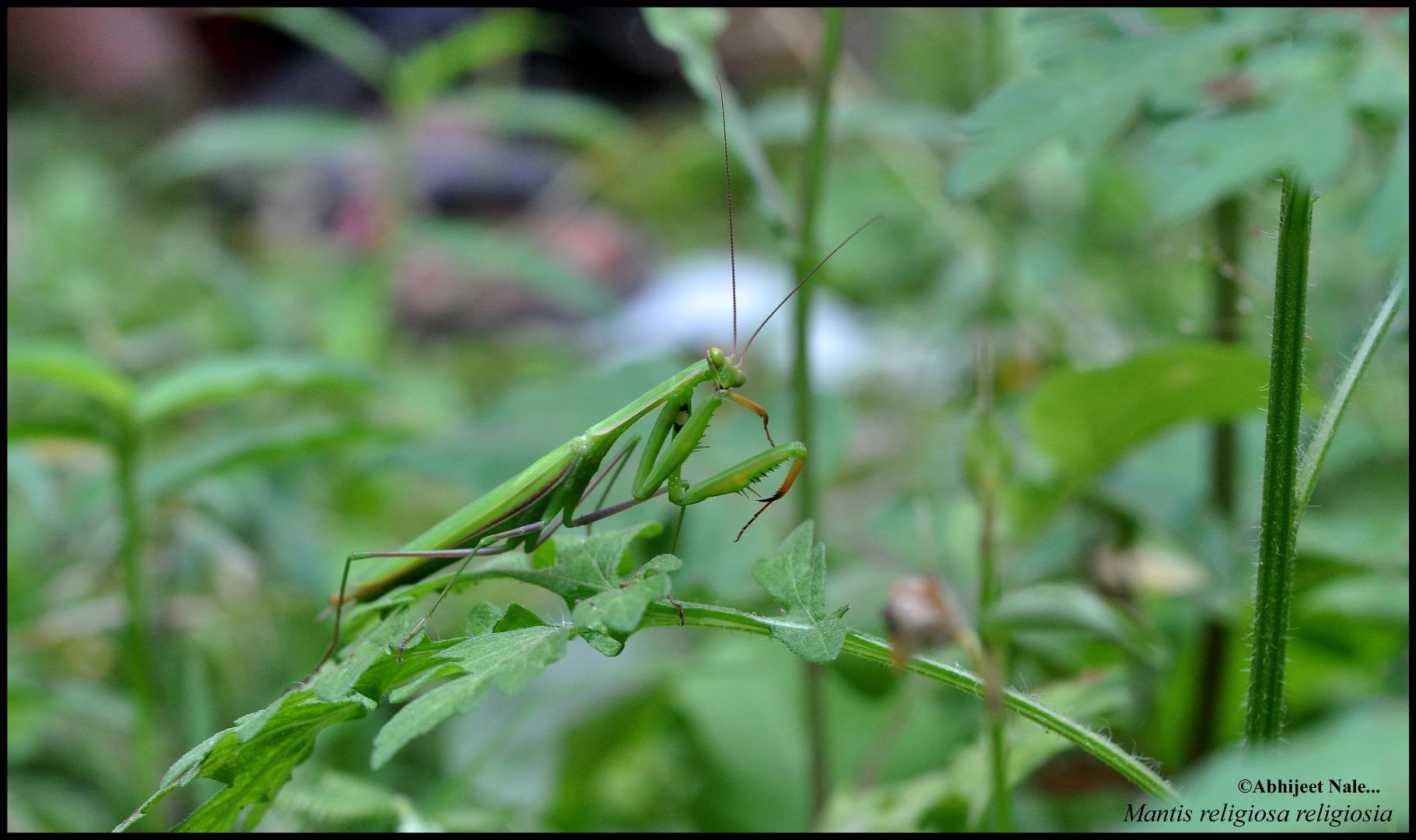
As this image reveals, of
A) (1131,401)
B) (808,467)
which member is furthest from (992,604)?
(1131,401)

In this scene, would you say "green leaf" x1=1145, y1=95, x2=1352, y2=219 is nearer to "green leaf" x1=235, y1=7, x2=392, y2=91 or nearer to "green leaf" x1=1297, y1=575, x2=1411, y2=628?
"green leaf" x1=1297, y1=575, x2=1411, y2=628

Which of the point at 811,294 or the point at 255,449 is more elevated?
the point at 811,294

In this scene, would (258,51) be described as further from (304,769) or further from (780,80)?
(304,769)

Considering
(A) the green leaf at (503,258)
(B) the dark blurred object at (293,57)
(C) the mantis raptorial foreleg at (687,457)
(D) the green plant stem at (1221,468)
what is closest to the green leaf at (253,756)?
(C) the mantis raptorial foreleg at (687,457)

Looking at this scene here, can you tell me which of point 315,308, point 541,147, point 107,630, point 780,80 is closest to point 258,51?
point 541,147

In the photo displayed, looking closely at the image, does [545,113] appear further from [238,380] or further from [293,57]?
[293,57]

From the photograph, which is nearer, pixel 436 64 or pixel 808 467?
pixel 808 467

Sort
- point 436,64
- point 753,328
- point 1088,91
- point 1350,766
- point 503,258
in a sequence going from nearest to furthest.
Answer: point 1350,766 < point 1088,91 < point 436,64 < point 503,258 < point 753,328

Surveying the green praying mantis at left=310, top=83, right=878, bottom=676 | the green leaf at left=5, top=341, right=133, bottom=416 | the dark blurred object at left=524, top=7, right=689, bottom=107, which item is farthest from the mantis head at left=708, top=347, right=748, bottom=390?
the dark blurred object at left=524, top=7, right=689, bottom=107
